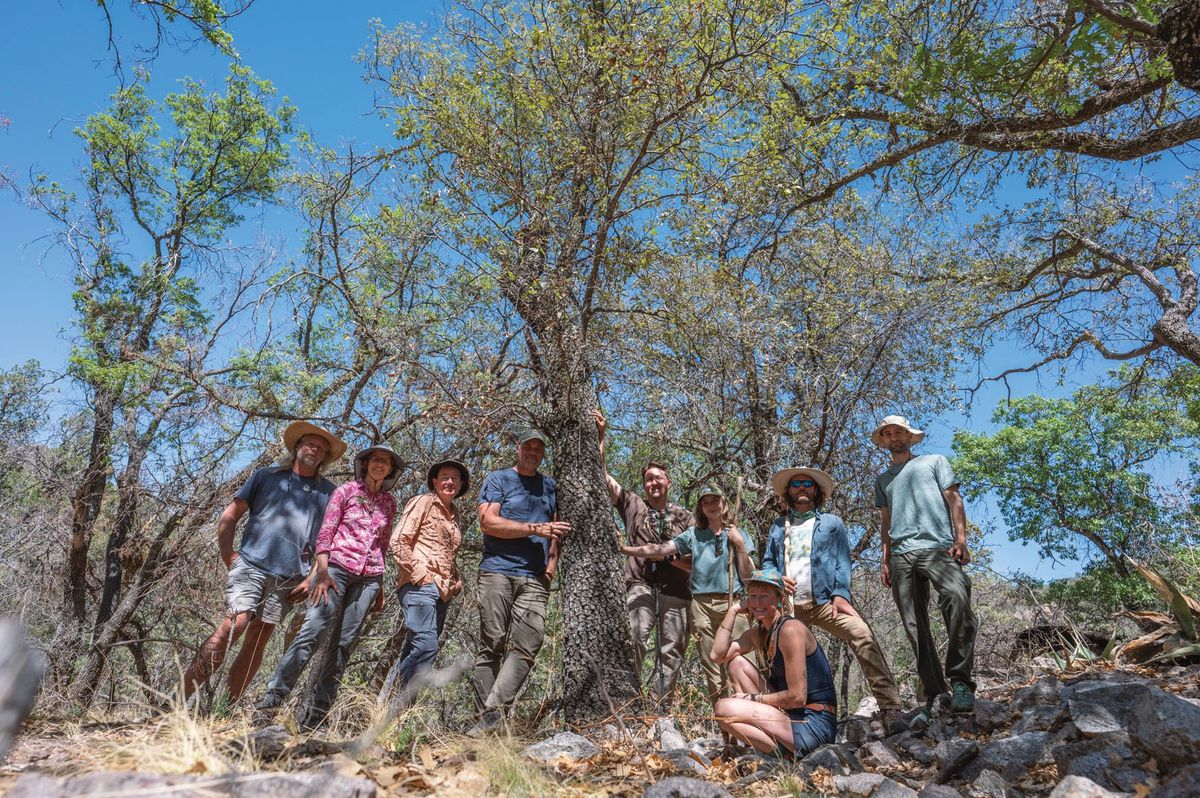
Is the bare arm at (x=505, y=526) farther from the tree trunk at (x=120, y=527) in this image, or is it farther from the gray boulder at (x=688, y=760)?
the tree trunk at (x=120, y=527)

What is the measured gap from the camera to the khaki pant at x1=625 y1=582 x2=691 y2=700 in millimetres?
6051

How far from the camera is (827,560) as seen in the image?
5188 mm

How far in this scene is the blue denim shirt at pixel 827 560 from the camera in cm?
515

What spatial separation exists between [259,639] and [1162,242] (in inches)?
485

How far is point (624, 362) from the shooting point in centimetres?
890

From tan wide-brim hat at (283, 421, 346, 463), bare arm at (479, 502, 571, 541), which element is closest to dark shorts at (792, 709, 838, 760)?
bare arm at (479, 502, 571, 541)

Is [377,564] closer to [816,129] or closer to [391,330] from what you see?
[391,330]

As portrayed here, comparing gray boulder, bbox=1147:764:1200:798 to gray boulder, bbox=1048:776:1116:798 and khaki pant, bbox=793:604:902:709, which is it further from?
khaki pant, bbox=793:604:902:709

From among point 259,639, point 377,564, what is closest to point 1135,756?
point 377,564

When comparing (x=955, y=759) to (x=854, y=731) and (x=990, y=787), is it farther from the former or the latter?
(x=854, y=731)

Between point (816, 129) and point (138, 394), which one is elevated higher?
point (816, 129)

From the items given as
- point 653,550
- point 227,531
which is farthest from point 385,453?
point 653,550

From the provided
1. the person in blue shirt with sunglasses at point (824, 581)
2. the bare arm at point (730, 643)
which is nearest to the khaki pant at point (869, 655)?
the person in blue shirt with sunglasses at point (824, 581)

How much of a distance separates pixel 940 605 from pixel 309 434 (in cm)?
490
